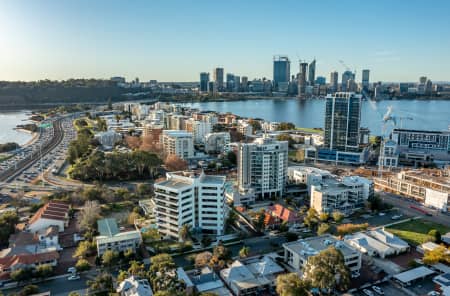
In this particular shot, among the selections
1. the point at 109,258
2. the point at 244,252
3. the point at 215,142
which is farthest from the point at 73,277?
the point at 215,142

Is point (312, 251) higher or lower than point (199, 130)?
lower

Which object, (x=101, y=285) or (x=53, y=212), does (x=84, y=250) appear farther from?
(x=53, y=212)

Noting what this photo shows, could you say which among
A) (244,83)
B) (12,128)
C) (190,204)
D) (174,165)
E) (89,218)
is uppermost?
(244,83)

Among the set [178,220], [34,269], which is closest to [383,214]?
[178,220]

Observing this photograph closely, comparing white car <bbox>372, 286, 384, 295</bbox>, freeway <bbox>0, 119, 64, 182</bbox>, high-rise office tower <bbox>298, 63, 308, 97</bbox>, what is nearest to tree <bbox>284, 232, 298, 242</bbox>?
white car <bbox>372, 286, 384, 295</bbox>

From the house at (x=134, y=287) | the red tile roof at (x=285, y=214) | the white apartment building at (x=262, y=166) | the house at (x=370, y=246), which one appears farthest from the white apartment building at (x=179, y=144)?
the house at (x=134, y=287)

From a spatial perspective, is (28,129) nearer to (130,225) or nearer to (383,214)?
(130,225)

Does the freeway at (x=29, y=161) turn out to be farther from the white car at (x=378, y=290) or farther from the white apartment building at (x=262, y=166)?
the white car at (x=378, y=290)
